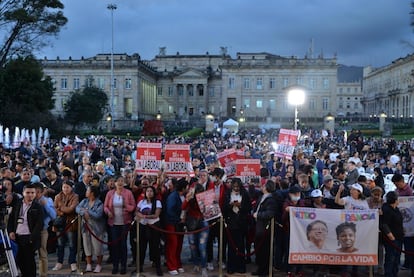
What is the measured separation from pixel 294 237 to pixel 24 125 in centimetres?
3590

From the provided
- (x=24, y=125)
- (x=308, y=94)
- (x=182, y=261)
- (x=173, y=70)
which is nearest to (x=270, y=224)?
(x=182, y=261)

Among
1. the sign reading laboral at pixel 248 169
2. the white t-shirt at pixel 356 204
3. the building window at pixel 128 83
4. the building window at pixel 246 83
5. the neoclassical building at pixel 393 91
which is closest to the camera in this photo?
the white t-shirt at pixel 356 204

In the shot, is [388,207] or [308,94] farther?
[308,94]

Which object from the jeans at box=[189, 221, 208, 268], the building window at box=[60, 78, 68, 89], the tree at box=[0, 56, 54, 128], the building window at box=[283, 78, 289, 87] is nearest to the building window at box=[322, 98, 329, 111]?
the building window at box=[283, 78, 289, 87]

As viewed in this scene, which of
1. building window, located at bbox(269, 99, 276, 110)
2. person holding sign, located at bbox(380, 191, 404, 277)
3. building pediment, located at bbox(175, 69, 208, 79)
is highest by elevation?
building pediment, located at bbox(175, 69, 208, 79)

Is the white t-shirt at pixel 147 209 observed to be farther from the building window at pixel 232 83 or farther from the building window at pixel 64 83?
the building window at pixel 64 83

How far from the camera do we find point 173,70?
10081cm

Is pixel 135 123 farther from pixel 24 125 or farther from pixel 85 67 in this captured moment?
pixel 24 125

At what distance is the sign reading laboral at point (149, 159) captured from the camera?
1221 cm

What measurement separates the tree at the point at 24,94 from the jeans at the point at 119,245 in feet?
111

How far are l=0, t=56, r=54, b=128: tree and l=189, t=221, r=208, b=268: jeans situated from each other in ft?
112

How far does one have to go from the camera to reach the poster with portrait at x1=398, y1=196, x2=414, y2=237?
9.38 meters

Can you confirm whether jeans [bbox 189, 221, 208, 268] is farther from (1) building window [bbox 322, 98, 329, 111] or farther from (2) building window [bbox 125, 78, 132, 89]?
(1) building window [bbox 322, 98, 329, 111]

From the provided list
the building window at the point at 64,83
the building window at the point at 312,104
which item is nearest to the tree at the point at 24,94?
the building window at the point at 64,83
